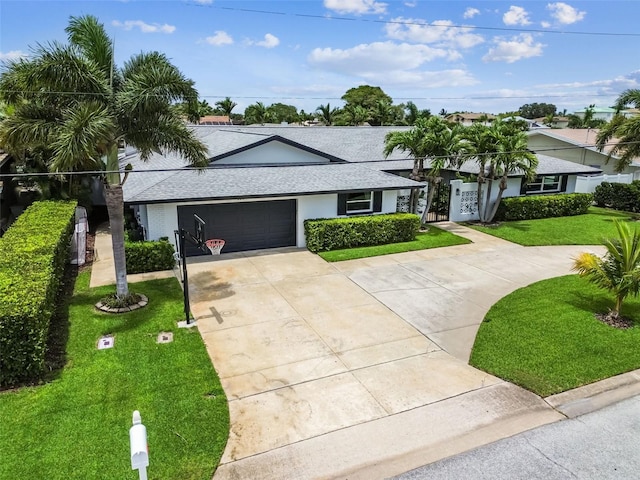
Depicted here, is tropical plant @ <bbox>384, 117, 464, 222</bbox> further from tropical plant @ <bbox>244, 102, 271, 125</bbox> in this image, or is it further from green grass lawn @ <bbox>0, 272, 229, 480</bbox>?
tropical plant @ <bbox>244, 102, 271, 125</bbox>

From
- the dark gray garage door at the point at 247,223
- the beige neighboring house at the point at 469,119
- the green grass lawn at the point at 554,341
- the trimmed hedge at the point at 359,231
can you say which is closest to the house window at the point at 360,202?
the trimmed hedge at the point at 359,231

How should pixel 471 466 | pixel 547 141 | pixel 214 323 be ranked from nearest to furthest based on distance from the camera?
pixel 471 466 → pixel 214 323 → pixel 547 141

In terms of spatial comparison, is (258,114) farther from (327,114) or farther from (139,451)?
(139,451)

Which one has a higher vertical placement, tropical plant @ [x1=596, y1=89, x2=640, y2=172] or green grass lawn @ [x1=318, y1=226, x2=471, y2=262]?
tropical plant @ [x1=596, y1=89, x2=640, y2=172]

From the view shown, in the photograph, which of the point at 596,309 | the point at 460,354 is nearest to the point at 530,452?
the point at 460,354

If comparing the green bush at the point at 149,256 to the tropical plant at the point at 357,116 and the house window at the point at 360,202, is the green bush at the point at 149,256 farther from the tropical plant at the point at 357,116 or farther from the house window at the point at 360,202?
the tropical plant at the point at 357,116

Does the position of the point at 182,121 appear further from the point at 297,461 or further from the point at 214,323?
the point at 297,461

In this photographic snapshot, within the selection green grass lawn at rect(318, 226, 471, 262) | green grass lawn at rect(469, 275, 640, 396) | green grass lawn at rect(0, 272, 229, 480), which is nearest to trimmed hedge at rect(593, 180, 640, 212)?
green grass lawn at rect(318, 226, 471, 262)
